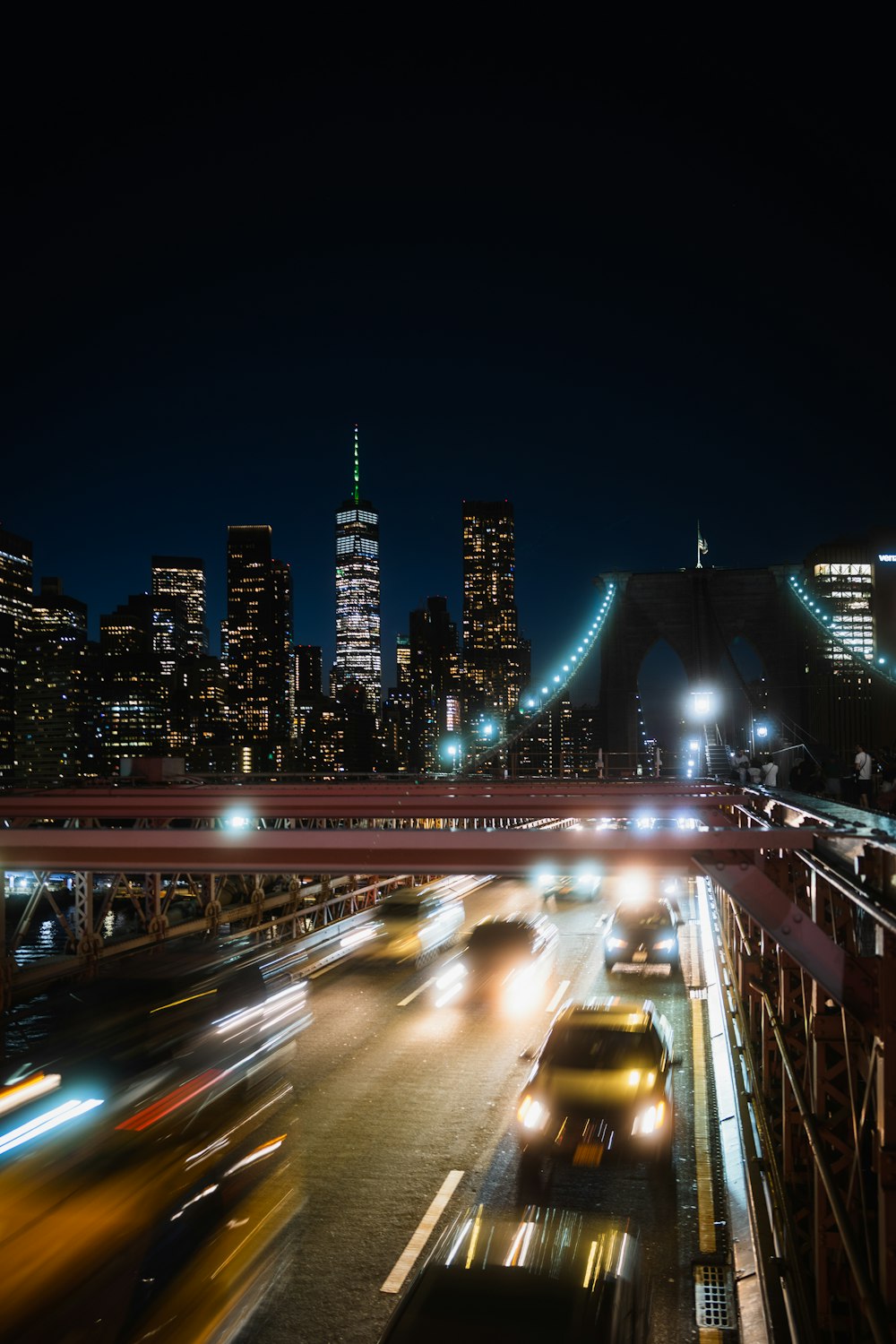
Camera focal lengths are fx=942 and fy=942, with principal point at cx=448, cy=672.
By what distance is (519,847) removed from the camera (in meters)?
7.48

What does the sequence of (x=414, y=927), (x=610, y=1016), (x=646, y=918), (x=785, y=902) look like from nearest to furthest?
1. (x=785, y=902)
2. (x=610, y=1016)
3. (x=646, y=918)
4. (x=414, y=927)

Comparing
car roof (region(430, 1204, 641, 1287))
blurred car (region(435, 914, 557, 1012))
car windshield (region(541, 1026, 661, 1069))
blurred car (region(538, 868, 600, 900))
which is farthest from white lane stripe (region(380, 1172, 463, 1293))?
blurred car (region(538, 868, 600, 900))

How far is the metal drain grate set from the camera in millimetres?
7520

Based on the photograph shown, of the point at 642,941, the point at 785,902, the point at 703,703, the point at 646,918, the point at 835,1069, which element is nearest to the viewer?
the point at 785,902

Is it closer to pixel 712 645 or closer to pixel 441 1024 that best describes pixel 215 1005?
pixel 441 1024

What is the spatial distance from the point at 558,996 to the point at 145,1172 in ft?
44.9

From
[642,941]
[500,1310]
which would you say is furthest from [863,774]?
[500,1310]

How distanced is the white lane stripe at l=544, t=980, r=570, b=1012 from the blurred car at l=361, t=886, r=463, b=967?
169 inches

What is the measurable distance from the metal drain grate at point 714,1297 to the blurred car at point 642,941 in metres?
12.5

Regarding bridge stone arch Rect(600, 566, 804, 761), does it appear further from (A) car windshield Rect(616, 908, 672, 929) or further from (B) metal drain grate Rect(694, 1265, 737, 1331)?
(B) metal drain grate Rect(694, 1265, 737, 1331)

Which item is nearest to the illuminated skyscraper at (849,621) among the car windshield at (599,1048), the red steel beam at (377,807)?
the red steel beam at (377,807)

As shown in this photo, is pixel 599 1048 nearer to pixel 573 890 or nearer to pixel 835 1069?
pixel 835 1069

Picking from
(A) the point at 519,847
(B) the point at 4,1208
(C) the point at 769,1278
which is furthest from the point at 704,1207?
(B) the point at 4,1208

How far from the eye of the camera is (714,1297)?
786 cm
